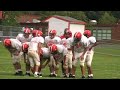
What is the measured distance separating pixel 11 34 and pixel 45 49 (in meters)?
24.3

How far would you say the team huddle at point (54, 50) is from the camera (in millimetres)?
10695

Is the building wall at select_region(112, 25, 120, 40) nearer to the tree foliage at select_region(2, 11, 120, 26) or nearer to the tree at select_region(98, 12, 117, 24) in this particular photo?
the tree foliage at select_region(2, 11, 120, 26)

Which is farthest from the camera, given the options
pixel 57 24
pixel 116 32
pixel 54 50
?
pixel 116 32

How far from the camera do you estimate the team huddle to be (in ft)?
35.1

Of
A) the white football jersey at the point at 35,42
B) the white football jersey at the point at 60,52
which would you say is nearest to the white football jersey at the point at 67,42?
the white football jersey at the point at 60,52

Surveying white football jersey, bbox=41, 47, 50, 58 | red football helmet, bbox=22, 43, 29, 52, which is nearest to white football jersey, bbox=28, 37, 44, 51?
red football helmet, bbox=22, 43, 29, 52

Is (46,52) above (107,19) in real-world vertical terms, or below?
below

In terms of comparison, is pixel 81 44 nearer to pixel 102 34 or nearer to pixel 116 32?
pixel 102 34

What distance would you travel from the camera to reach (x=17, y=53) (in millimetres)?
11438

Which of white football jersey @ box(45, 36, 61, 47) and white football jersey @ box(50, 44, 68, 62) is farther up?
white football jersey @ box(45, 36, 61, 47)

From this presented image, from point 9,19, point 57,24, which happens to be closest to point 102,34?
point 57,24

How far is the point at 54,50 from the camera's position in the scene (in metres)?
A: 10.7
